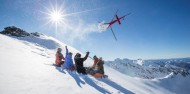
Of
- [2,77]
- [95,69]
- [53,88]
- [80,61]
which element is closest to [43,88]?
[53,88]

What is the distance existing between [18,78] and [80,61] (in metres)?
7.91

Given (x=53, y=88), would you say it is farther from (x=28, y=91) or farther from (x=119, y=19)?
(x=119, y=19)

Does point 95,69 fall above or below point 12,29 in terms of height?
below

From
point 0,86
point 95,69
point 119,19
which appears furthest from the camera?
point 119,19

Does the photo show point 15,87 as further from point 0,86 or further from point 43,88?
point 43,88

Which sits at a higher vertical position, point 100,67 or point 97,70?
point 100,67

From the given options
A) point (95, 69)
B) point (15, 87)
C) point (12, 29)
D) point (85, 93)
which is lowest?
point (85, 93)

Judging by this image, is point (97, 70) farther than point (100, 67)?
No

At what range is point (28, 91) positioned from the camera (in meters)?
8.45

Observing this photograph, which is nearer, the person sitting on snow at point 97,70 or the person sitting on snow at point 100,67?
the person sitting on snow at point 97,70

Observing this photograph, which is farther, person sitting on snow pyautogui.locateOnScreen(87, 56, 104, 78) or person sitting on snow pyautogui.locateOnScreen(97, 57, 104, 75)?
person sitting on snow pyautogui.locateOnScreen(97, 57, 104, 75)

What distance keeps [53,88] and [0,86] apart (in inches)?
101

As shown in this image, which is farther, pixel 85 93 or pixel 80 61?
pixel 80 61

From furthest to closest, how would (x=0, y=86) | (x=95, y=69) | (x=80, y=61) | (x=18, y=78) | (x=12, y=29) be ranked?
(x=12, y=29), (x=95, y=69), (x=80, y=61), (x=18, y=78), (x=0, y=86)
